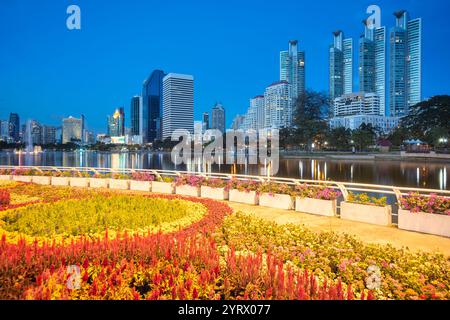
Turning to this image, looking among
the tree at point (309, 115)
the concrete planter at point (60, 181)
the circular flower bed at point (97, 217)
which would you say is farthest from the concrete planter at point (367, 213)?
the tree at point (309, 115)

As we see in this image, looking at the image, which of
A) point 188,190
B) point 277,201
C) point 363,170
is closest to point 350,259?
point 277,201

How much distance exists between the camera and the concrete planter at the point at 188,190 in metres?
→ 16.0

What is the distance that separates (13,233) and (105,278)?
16.9ft

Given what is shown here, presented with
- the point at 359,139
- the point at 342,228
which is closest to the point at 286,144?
the point at 359,139

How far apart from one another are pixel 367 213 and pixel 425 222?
1.70 metres

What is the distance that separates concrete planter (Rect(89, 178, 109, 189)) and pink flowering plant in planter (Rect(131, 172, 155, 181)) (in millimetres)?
2372

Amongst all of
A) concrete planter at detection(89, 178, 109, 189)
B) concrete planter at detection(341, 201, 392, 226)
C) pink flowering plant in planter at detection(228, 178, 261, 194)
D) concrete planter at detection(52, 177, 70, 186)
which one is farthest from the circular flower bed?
concrete planter at detection(52, 177, 70, 186)

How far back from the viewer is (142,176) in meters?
19.1

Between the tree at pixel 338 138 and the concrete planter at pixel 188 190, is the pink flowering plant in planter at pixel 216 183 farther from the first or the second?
the tree at pixel 338 138

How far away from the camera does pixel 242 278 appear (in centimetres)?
476

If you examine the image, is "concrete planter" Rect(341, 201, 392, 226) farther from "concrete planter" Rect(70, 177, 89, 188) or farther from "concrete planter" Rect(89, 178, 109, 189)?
"concrete planter" Rect(70, 177, 89, 188)

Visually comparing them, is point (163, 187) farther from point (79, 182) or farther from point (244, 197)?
point (79, 182)
